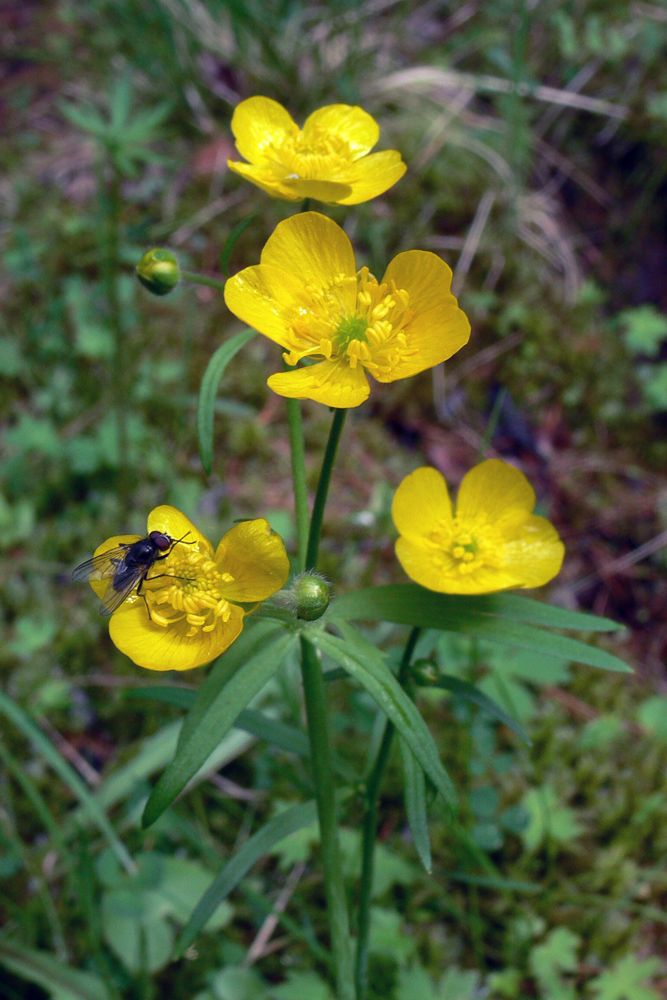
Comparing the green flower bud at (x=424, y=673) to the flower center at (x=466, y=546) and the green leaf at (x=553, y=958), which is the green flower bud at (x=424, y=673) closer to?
the flower center at (x=466, y=546)

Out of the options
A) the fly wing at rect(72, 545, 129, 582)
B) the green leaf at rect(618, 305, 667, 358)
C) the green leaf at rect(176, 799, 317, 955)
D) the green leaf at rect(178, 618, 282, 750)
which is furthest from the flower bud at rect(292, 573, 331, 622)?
the green leaf at rect(618, 305, 667, 358)

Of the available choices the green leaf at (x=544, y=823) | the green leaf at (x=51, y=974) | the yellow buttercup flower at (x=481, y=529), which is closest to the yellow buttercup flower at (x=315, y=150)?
the yellow buttercup flower at (x=481, y=529)

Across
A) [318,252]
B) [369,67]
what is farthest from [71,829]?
[369,67]

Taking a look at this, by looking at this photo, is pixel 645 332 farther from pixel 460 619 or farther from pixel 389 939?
pixel 389 939

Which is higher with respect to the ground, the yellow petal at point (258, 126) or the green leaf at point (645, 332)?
the yellow petal at point (258, 126)

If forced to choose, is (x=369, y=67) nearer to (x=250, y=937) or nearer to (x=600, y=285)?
(x=600, y=285)

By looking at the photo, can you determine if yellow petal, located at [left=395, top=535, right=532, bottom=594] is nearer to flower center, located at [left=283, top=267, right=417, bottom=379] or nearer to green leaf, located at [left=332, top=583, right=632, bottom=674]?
green leaf, located at [left=332, top=583, right=632, bottom=674]
